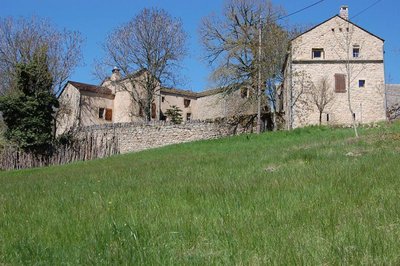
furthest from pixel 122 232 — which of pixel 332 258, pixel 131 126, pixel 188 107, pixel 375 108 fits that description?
pixel 188 107

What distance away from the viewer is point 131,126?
3781 cm

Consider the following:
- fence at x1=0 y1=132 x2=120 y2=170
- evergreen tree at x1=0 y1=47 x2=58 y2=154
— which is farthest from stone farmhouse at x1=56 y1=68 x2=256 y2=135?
Result: fence at x1=0 y1=132 x2=120 y2=170

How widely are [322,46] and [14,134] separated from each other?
2800cm

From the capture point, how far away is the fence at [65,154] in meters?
34.7

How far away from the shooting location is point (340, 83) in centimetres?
3825

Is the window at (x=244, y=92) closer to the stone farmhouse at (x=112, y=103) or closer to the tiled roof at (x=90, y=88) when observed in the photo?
the stone farmhouse at (x=112, y=103)

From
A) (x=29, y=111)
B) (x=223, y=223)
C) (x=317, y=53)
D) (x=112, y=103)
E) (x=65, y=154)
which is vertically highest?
(x=317, y=53)

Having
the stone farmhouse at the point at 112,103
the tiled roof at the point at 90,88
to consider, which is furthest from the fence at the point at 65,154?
the tiled roof at the point at 90,88

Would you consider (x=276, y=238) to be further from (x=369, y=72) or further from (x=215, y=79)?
(x=369, y=72)

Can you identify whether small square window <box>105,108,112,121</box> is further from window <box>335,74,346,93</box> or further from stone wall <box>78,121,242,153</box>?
window <box>335,74,346,93</box>

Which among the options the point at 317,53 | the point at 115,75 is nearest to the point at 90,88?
the point at 115,75

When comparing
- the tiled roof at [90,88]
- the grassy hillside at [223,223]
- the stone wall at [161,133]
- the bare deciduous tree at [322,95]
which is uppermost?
the tiled roof at [90,88]

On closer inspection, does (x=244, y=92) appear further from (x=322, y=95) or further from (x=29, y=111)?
(x=29, y=111)

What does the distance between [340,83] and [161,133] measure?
16624mm
